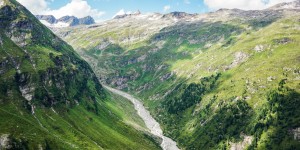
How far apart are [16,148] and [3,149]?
322 inches

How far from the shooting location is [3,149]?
7618 inches

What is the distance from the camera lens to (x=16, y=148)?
199875 mm
